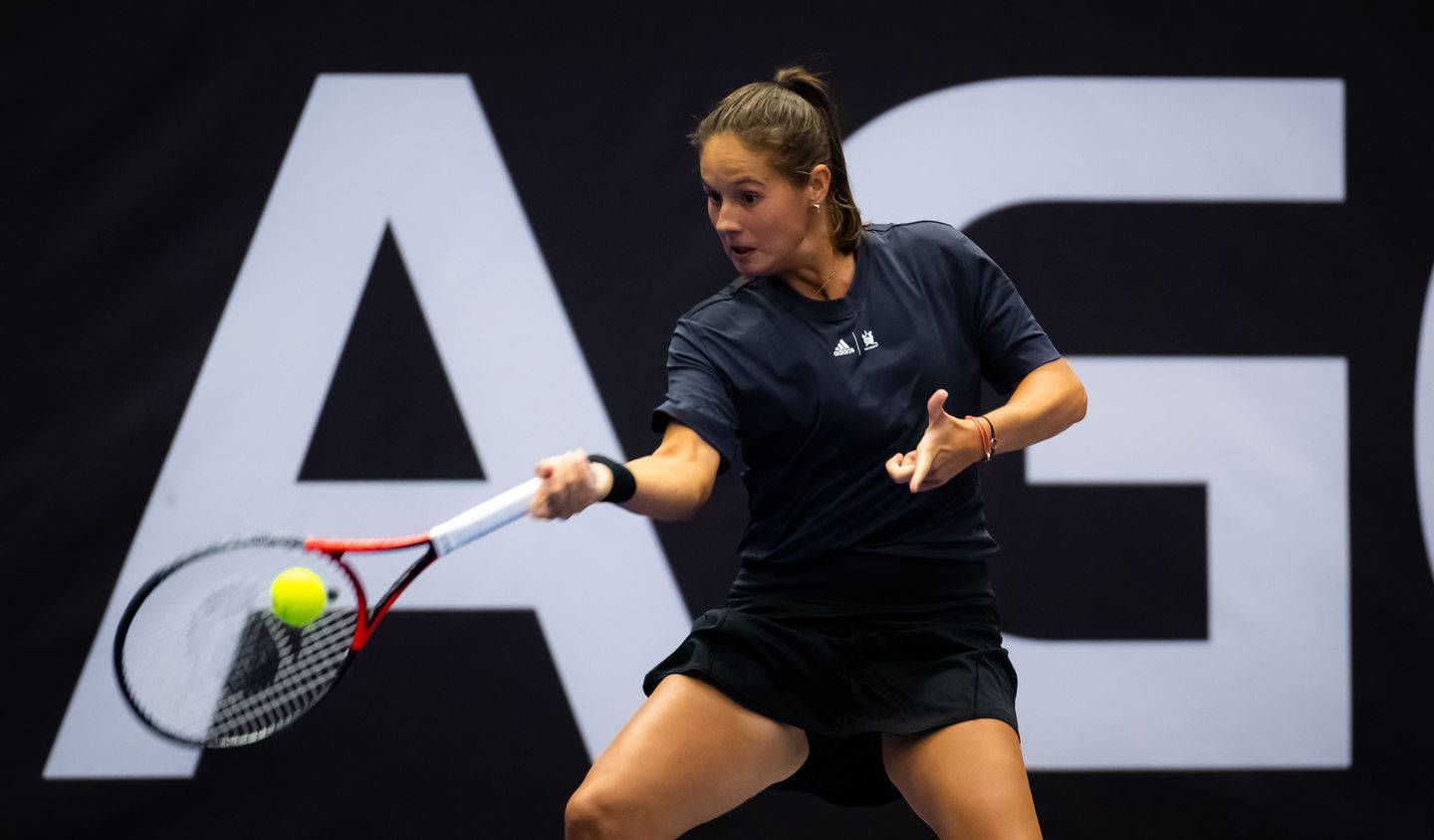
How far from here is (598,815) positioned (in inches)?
86.9

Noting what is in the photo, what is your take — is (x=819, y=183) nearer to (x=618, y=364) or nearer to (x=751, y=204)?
(x=751, y=204)

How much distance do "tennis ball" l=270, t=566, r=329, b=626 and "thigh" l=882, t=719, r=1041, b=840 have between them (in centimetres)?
93

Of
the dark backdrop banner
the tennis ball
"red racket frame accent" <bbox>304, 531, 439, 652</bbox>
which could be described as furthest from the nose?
the dark backdrop banner

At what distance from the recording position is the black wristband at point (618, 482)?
6.95 feet

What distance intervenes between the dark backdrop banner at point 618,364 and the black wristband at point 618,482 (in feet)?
4.94

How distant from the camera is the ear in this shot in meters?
2.52

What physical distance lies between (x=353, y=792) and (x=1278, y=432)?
7.86 feet

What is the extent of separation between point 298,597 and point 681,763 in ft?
2.02

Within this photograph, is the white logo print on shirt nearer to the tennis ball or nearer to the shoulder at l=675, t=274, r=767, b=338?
the shoulder at l=675, t=274, r=767, b=338

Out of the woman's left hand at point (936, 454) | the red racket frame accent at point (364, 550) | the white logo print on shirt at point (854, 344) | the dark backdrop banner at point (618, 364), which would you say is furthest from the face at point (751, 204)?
the dark backdrop banner at point (618, 364)

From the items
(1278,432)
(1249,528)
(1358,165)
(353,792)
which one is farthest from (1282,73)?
(353,792)

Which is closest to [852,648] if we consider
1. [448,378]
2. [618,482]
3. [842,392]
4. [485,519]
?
[842,392]

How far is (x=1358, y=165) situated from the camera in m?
3.77

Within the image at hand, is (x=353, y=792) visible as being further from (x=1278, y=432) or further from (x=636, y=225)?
(x=1278, y=432)
